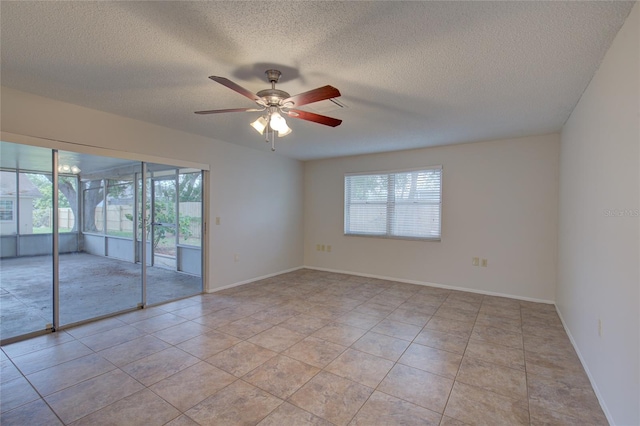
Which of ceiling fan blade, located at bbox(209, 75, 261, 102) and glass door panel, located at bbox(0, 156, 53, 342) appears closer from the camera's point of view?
ceiling fan blade, located at bbox(209, 75, 261, 102)

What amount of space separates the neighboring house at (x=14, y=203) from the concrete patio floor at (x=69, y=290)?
0.34 meters

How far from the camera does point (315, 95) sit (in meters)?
1.97

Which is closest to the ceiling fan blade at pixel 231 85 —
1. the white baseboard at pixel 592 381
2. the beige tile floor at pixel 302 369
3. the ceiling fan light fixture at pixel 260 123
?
the ceiling fan light fixture at pixel 260 123

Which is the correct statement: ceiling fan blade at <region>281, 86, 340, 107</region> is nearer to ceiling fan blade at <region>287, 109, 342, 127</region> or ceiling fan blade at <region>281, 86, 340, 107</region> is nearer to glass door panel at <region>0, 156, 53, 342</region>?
ceiling fan blade at <region>287, 109, 342, 127</region>

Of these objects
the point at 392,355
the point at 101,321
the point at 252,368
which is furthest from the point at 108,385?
the point at 392,355

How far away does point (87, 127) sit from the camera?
3158 millimetres

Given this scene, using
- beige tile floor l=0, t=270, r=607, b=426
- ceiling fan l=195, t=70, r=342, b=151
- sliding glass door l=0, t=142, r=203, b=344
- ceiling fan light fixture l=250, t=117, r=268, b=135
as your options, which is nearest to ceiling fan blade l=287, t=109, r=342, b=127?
ceiling fan l=195, t=70, r=342, b=151

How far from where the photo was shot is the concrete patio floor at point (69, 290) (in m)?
2.98

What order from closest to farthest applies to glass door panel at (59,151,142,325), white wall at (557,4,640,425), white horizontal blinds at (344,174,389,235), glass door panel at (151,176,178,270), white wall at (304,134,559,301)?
white wall at (557,4,640,425) < glass door panel at (59,151,142,325) < white wall at (304,134,559,301) < glass door panel at (151,176,178,270) < white horizontal blinds at (344,174,389,235)

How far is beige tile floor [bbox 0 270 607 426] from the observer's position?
6.06ft

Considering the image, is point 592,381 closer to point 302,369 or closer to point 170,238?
point 302,369

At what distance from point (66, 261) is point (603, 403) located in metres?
4.92

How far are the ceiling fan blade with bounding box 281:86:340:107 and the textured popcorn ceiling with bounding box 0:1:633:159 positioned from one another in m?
0.28

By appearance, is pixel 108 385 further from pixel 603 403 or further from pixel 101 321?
pixel 603 403
